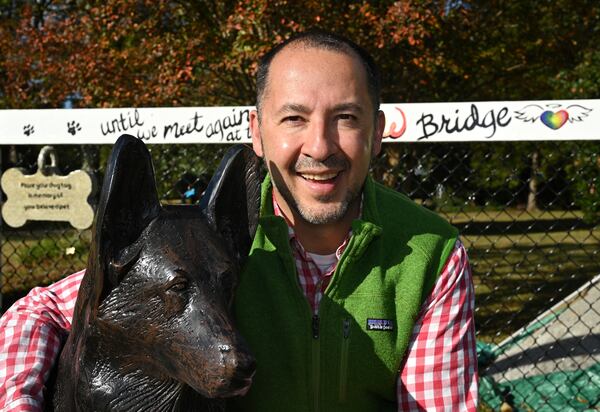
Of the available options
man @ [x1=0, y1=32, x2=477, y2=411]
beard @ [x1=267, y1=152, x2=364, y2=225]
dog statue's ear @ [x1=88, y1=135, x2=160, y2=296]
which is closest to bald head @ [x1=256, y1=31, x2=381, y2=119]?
man @ [x1=0, y1=32, x2=477, y2=411]

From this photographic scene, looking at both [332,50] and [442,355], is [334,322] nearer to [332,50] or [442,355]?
[442,355]

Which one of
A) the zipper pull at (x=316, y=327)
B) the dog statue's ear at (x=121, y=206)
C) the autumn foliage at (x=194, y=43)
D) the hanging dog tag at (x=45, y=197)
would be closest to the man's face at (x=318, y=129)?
the zipper pull at (x=316, y=327)

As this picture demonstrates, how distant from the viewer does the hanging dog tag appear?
3.54 m

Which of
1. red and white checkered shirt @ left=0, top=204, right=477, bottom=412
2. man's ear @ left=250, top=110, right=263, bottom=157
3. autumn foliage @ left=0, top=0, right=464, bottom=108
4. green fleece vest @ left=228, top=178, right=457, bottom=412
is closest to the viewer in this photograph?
red and white checkered shirt @ left=0, top=204, right=477, bottom=412

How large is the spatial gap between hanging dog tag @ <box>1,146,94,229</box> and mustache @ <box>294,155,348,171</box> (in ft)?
6.41

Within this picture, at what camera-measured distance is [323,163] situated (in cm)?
190

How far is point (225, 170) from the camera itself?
1.45 m

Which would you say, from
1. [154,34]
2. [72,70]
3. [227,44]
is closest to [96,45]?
[72,70]

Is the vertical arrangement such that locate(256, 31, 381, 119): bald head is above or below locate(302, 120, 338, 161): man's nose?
above

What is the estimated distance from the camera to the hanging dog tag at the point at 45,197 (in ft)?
11.6

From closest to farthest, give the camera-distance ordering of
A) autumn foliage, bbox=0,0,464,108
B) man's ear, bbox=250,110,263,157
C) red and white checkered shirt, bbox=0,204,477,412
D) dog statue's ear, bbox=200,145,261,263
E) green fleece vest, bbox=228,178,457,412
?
1. dog statue's ear, bbox=200,145,261,263
2. red and white checkered shirt, bbox=0,204,477,412
3. green fleece vest, bbox=228,178,457,412
4. man's ear, bbox=250,110,263,157
5. autumn foliage, bbox=0,0,464,108

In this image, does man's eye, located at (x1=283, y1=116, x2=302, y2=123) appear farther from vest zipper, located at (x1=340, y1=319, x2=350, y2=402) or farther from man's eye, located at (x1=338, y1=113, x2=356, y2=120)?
vest zipper, located at (x1=340, y1=319, x2=350, y2=402)

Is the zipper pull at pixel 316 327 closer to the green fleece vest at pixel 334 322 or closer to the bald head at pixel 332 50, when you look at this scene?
the green fleece vest at pixel 334 322

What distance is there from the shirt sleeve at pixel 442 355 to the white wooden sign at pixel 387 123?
1.30 meters
